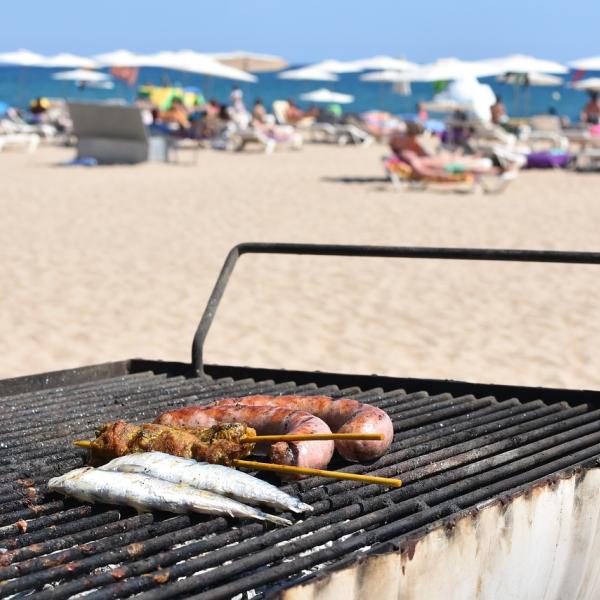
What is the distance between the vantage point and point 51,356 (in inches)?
258

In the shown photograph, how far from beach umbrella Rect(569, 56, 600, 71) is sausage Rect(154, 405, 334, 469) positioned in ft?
88.9

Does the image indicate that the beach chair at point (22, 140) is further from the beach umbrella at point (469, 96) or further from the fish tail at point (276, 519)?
the fish tail at point (276, 519)

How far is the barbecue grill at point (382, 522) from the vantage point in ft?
7.14

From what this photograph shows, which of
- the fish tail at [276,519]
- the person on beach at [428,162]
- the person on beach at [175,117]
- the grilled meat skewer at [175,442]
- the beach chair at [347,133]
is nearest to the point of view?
the fish tail at [276,519]

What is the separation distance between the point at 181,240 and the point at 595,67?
20.1 m

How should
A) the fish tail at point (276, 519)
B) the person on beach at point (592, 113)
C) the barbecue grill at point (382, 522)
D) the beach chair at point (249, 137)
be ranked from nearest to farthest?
1. the barbecue grill at point (382, 522)
2. the fish tail at point (276, 519)
3. the beach chair at point (249, 137)
4. the person on beach at point (592, 113)

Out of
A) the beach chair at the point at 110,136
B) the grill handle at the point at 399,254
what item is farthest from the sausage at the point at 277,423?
the beach chair at the point at 110,136

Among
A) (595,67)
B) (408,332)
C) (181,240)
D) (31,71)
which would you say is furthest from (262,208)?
(31,71)

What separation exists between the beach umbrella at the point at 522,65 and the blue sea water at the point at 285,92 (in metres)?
52.2

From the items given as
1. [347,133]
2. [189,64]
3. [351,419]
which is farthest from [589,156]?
[351,419]

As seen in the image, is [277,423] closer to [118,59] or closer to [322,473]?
[322,473]

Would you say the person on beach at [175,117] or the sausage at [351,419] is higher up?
the sausage at [351,419]

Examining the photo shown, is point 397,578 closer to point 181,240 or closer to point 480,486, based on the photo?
point 480,486

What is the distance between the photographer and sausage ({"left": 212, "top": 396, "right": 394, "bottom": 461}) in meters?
2.72
